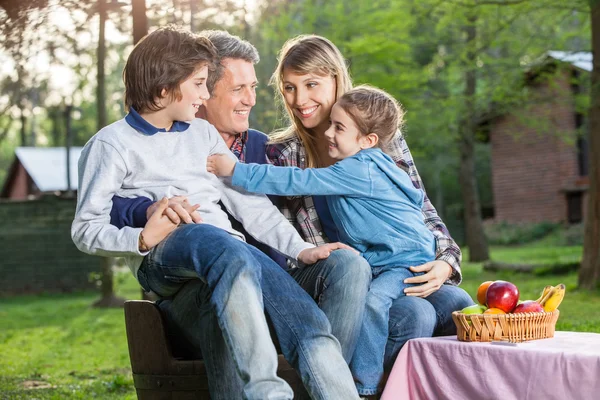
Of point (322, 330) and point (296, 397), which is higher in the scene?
point (322, 330)

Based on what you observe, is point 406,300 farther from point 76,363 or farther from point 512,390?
point 76,363

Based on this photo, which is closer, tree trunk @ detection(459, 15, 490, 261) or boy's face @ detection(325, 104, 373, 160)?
boy's face @ detection(325, 104, 373, 160)

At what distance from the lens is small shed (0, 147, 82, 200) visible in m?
32.4

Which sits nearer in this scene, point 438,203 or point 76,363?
point 76,363

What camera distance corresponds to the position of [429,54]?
31.1m

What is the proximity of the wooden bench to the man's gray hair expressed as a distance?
3.94ft

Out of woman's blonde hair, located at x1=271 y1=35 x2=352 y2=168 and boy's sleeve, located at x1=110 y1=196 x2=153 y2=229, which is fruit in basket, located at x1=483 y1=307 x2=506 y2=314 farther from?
boy's sleeve, located at x1=110 y1=196 x2=153 y2=229

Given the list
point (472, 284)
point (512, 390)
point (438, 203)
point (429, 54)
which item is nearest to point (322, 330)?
point (512, 390)

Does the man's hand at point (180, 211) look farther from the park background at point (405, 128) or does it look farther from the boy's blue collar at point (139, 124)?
the park background at point (405, 128)

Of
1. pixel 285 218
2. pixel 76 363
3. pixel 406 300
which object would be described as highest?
pixel 285 218

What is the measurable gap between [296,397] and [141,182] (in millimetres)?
1078

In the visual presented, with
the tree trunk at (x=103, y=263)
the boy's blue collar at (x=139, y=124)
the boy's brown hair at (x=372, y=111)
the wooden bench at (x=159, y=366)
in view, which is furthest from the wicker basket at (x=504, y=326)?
the tree trunk at (x=103, y=263)

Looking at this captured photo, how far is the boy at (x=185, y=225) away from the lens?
3172 millimetres

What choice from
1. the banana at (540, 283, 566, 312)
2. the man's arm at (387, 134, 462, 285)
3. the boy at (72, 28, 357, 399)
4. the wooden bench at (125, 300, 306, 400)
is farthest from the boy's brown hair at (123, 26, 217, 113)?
the banana at (540, 283, 566, 312)
